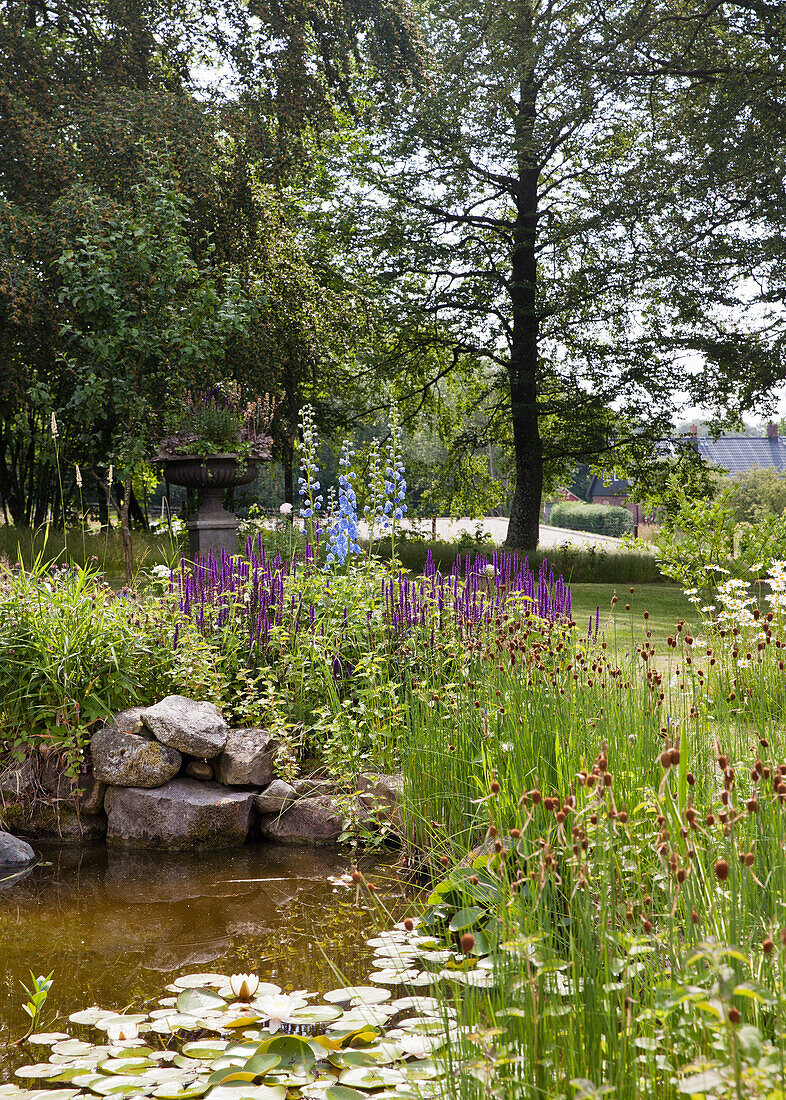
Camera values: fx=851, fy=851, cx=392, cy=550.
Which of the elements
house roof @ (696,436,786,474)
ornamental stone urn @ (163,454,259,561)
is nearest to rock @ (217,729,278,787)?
ornamental stone urn @ (163,454,259,561)

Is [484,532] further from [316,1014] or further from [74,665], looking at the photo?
[316,1014]

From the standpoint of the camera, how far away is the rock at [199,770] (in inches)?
157

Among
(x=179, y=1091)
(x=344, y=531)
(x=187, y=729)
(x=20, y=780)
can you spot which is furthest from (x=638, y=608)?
(x=179, y=1091)

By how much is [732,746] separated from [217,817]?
→ 7.36 ft

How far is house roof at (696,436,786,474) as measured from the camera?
6338 centimetres

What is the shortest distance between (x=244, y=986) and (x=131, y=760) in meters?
1.70

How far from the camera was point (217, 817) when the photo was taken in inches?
151

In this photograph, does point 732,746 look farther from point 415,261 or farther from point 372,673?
point 415,261

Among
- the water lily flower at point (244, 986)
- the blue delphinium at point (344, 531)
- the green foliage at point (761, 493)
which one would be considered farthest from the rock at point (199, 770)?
the green foliage at point (761, 493)

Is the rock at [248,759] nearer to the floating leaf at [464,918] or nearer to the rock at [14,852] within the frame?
the rock at [14,852]

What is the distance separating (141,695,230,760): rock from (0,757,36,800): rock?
0.60 meters

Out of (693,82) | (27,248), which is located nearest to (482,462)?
(693,82)

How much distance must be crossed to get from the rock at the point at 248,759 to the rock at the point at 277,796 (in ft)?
0.26

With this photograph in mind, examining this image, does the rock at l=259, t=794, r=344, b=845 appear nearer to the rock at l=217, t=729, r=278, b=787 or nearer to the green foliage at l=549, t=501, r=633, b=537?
the rock at l=217, t=729, r=278, b=787
